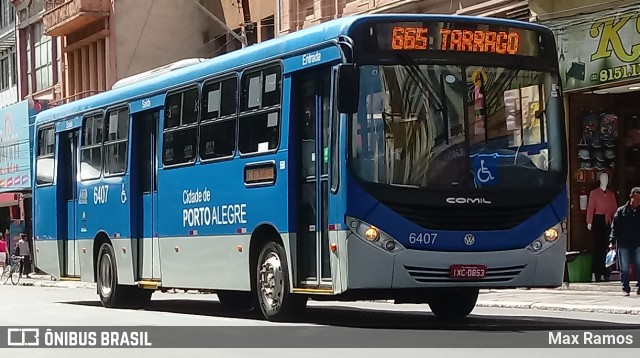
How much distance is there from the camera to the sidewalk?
1977cm

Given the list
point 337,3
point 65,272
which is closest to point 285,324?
point 65,272

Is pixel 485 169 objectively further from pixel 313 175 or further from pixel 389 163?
pixel 313 175

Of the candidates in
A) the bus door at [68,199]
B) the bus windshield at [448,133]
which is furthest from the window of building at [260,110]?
the bus door at [68,199]

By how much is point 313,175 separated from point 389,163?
1308mm

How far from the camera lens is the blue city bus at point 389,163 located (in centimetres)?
1517

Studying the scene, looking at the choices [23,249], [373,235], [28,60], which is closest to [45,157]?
[373,235]

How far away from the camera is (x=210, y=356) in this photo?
1259cm

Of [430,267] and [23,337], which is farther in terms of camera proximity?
[23,337]

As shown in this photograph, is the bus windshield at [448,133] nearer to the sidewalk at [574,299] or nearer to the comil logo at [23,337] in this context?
the comil logo at [23,337]

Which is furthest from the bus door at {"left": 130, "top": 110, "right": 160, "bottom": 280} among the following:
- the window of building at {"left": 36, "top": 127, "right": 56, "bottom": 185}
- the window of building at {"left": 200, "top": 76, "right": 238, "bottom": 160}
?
the window of building at {"left": 36, "top": 127, "right": 56, "bottom": 185}

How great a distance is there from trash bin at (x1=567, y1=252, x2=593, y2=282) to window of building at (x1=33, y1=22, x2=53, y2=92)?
1445 inches

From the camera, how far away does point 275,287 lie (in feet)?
55.5

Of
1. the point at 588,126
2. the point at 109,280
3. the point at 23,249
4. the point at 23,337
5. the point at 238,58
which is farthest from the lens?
the point at 23,249

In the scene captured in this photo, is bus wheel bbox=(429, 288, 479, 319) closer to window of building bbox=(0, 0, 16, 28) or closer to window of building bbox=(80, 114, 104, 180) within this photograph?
window of building bbox=(80, 114, 104, 180)
